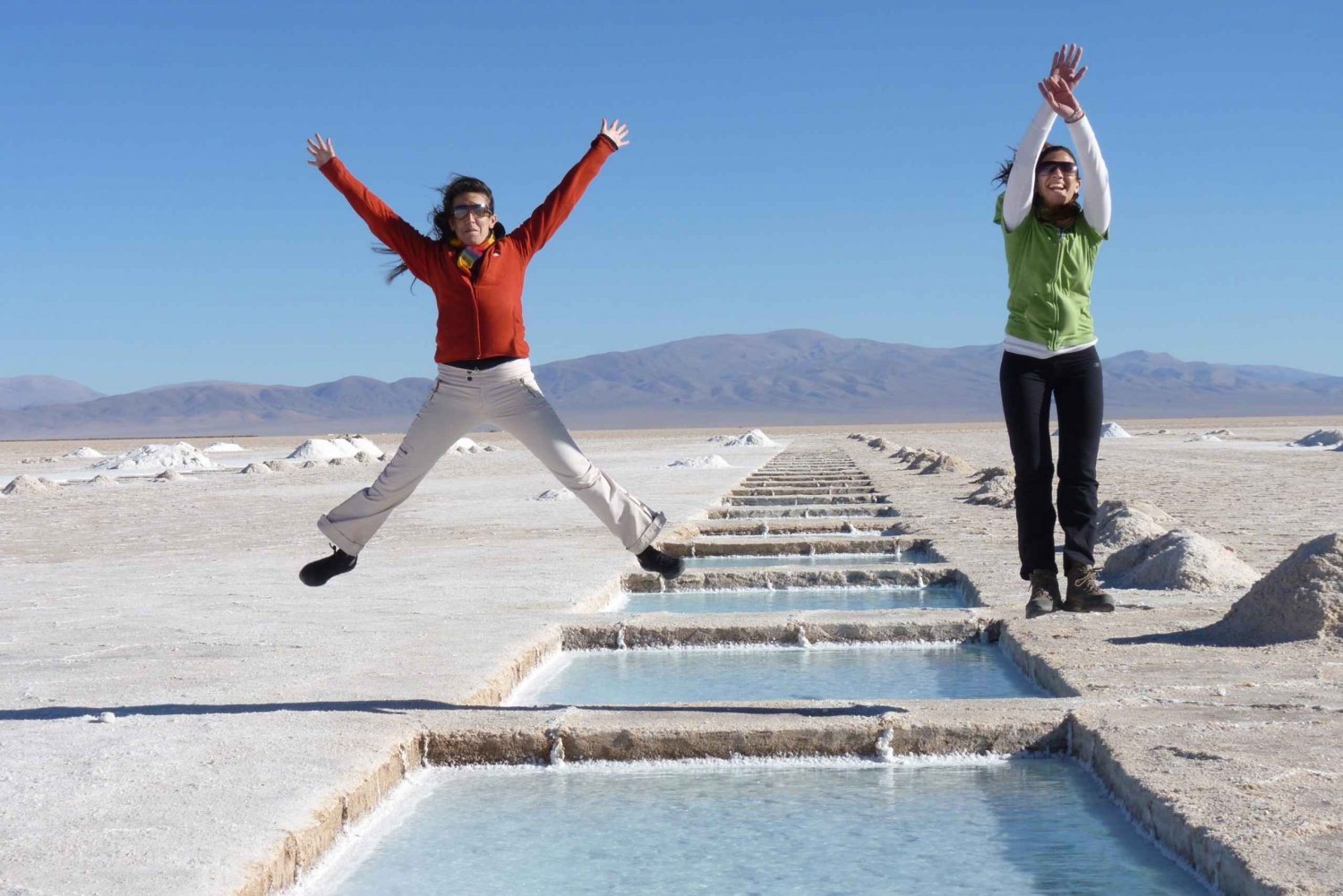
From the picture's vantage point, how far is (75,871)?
2596 mm

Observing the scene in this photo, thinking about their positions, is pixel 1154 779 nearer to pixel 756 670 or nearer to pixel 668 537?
pixel 756 670

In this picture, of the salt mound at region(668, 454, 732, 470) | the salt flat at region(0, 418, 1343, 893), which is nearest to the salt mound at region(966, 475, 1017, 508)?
the salt flat at region(0, 418, 1343, 893)

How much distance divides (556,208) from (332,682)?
169cm

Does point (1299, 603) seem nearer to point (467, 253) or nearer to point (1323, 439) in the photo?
point (467, 253)

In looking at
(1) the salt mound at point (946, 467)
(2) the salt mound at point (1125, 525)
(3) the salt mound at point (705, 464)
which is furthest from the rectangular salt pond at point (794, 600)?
(3) the salt mound at point (705, 464)

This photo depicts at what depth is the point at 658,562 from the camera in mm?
4594

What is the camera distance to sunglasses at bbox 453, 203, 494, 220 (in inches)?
170

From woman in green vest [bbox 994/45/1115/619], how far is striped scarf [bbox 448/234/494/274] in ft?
5.32

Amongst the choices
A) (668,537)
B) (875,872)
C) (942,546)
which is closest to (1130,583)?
(942,546)

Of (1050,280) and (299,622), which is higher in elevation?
(1050,280)

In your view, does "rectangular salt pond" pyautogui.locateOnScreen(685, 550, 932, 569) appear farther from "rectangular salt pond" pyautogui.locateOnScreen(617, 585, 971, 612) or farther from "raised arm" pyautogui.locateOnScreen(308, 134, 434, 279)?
"raised arm" pyautogui.locateOnScreen(308, 134, 434, 279)

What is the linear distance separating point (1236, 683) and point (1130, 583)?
2728 millimetres

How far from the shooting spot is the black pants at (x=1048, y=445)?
4465mm

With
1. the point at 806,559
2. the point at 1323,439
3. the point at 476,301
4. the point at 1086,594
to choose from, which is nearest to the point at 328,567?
the point at 476,301
